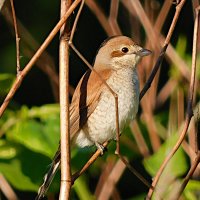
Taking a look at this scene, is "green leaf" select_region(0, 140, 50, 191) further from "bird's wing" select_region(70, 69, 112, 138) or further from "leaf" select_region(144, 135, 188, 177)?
"leaf" select_region(144, 135, 188, 177)

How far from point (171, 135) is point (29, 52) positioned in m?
1.33

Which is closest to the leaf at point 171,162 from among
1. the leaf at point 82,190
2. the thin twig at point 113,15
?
the leaf at point 82,190

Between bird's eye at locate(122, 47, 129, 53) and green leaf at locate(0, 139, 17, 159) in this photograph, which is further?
bird's eye at locate(122, 47, 129, 53)

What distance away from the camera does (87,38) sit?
679cm

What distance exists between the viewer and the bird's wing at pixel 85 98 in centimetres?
334

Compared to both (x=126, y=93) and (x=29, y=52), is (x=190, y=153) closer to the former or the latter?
(x=126, y=93)

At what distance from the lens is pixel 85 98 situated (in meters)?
3.37

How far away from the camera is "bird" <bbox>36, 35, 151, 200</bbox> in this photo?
329 cm

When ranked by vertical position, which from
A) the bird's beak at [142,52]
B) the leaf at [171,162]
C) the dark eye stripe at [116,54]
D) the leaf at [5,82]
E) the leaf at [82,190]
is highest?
the leaf at [5,82]

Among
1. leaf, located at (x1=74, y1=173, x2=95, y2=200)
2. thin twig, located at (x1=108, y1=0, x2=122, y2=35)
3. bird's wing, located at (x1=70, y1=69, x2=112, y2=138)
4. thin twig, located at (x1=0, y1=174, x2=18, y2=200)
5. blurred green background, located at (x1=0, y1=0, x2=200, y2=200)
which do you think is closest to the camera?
blurred green background, located at (x1=0, y1=0, x2=200, y2=200)

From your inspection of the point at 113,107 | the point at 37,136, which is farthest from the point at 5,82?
the point at 113,107

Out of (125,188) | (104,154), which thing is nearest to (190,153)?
(104,154)

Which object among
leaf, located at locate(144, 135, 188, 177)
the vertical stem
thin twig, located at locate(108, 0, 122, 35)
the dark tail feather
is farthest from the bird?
the vertical stem

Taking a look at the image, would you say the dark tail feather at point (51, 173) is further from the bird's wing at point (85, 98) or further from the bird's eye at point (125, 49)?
the bird's eye at point (125, 49)
